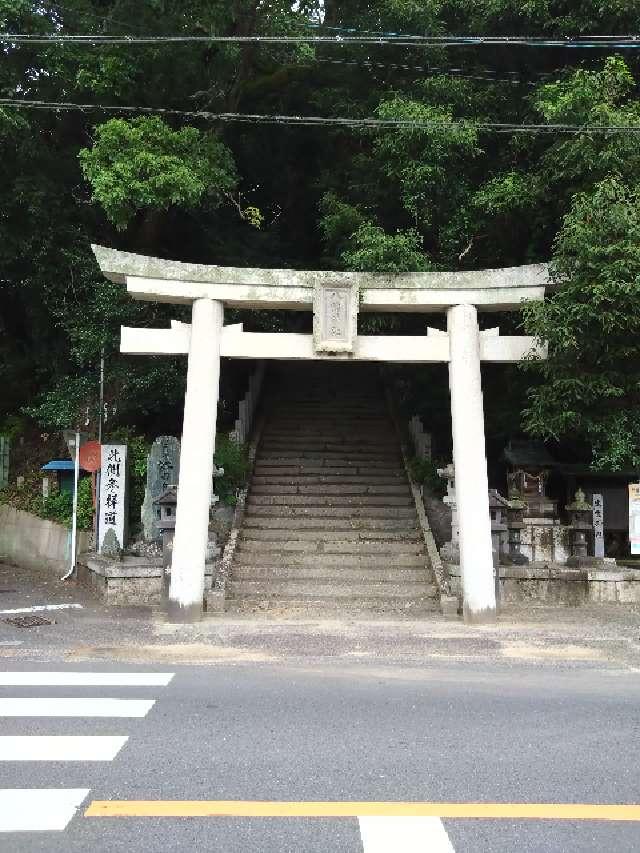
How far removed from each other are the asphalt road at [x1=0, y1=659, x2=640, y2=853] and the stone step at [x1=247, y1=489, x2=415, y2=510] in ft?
22.3

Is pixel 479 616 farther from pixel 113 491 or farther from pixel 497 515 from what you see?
pixel 113 491

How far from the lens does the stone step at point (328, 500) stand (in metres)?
14.0

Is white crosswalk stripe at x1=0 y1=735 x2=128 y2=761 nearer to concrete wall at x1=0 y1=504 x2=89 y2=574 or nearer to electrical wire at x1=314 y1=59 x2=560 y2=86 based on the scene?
concrete wall at x1=0 y1=504 x2=89 y2=574

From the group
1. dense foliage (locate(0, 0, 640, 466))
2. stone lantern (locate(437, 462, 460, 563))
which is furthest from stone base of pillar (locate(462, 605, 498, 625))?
dense foliage (locate(0, 0, 640, 466))

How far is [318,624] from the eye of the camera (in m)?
9.89

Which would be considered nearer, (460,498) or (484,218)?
(460,498)

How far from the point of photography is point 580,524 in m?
12.8

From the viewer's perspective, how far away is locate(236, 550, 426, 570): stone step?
12102 millimetres

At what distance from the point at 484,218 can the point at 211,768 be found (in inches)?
430

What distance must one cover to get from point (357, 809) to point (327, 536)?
8.84 meters

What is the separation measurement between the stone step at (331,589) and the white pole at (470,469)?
114 cm

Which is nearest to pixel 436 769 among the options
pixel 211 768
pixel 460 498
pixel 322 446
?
pixel 211 768

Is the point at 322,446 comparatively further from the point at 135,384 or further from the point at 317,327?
the point at 317,327

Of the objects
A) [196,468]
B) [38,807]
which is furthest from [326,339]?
[38,807]
